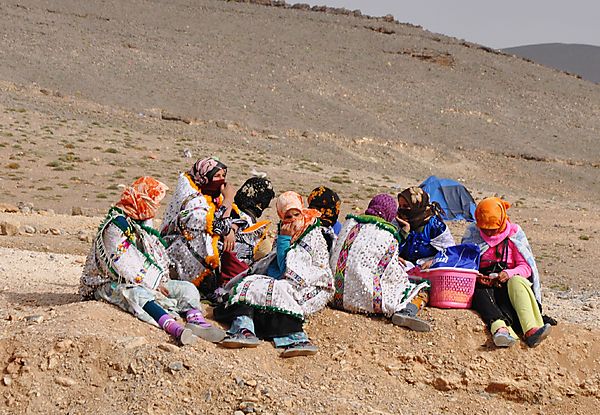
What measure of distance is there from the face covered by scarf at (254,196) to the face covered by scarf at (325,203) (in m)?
0.46

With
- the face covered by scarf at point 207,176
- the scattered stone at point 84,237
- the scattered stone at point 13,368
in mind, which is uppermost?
the face covered by scarf at point 207,176

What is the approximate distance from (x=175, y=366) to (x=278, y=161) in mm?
20620

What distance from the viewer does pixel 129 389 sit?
501cm

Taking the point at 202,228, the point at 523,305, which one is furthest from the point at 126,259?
the point at 523,305

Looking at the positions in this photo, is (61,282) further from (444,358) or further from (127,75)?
(127,75)

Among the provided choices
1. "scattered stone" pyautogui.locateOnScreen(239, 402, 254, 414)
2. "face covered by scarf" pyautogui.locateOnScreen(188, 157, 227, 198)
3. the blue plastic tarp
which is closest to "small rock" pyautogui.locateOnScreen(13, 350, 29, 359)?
"scattered stone" pyautogui.locateOnScreen(239, 402, 254, 414)

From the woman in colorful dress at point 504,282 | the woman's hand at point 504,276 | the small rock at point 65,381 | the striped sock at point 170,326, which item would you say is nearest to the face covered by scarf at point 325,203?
the woman in colorful dress at point 504,282

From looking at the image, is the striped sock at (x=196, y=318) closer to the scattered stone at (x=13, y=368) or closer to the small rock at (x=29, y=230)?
the scattered stone at (x=13, y=368)

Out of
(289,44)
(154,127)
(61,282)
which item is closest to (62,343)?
(61,282)

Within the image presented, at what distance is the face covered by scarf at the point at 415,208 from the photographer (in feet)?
21.4

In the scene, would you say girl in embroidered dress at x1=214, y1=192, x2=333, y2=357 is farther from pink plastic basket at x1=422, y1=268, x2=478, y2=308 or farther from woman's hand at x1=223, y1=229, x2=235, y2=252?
pink plastic basket at x1=422, y1=268, x2=478, y2=308

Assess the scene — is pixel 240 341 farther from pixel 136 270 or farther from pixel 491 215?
pixel 491 215

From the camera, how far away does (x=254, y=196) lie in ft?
22.9

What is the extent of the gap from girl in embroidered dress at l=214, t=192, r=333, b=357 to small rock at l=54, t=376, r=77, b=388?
1003 millimetres
